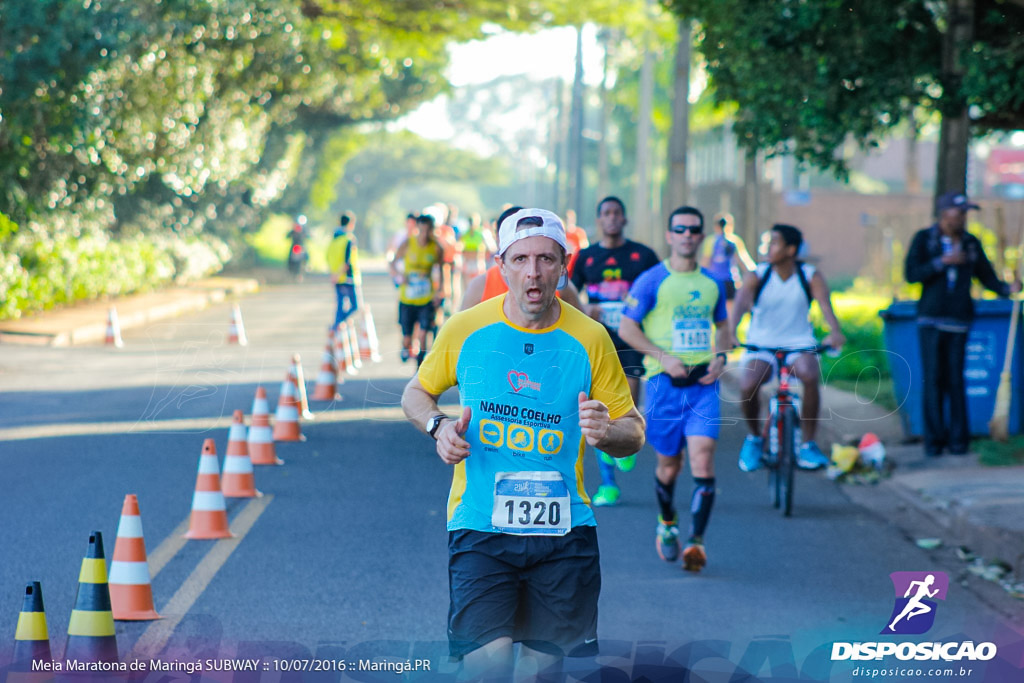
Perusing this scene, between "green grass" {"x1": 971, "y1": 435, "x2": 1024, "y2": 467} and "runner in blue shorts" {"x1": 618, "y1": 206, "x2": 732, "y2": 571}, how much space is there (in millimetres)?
4275

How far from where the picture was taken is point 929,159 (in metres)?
86.4

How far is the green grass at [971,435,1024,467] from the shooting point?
36.8 ft

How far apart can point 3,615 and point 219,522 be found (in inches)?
81.5

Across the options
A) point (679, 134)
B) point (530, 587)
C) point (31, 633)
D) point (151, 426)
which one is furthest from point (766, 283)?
point (679, 134)

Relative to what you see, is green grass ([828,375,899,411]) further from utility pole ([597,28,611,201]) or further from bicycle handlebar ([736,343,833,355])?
utility pole ([597,28,611,201])

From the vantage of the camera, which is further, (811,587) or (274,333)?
(274,333)

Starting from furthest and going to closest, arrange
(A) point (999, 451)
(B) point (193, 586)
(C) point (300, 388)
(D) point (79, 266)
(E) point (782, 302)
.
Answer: (D) point (79, 266)
(C) point (300, 388)
(A) point (999, 451)
(E) point (782, 302)
(B) point (193, 586)

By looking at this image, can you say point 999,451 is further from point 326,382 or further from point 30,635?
point 30,635

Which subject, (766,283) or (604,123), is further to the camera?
(604,123)

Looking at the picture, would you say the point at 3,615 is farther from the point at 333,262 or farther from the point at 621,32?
the point at 621,32

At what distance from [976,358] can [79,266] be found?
59.6ft

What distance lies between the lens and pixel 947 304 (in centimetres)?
1124

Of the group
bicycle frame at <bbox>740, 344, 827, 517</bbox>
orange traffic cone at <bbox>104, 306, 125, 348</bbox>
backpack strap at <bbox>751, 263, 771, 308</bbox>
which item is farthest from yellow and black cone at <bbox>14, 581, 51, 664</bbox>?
orange traffic cone at <bbox>104, 306, 125, 348</bbox>

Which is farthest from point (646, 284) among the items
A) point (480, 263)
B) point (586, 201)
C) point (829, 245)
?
point (586, 201)
